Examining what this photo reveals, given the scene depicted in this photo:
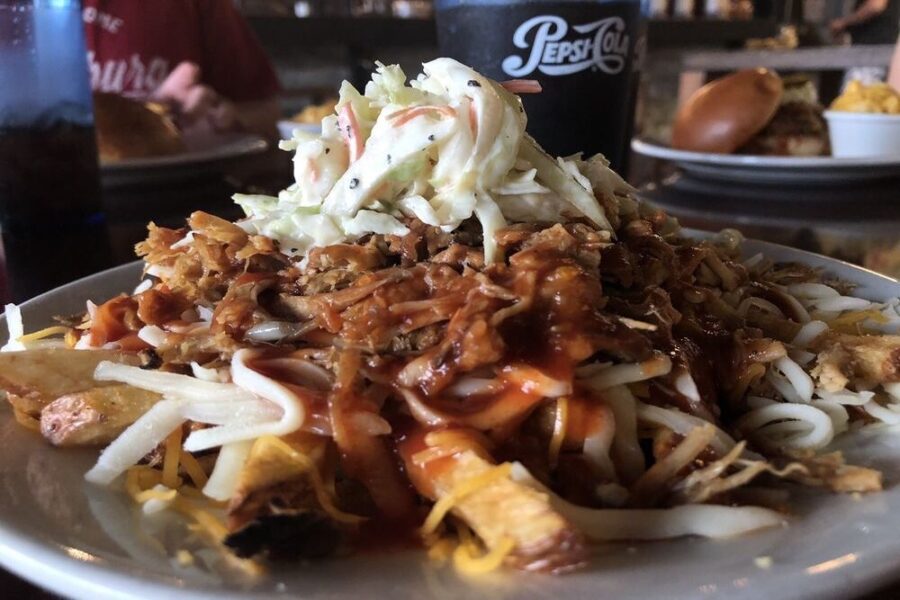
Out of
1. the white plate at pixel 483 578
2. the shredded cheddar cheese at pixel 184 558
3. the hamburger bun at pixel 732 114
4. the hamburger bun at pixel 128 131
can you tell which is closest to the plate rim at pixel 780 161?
the hamburger bun at pixel 732 114

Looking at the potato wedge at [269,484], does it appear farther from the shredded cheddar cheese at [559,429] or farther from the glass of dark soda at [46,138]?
the glass of dark soda at [46,138]

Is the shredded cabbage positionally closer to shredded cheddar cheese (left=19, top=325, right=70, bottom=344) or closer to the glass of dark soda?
shredded cheddar cheese (left=19, top=325, right=70, bottom=344)

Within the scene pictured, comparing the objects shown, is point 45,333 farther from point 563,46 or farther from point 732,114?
point 732,114

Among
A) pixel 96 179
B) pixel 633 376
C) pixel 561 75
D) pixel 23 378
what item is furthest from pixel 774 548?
pixel 96 179

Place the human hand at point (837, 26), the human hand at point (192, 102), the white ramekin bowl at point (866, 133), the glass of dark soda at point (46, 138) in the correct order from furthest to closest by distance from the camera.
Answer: the human hand at point (837, 26) < the human hand at point (192, 102) < the white ramekin bowl at point (866, 133) < the glass of dark soda at point (46, 138)

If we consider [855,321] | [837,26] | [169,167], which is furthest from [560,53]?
[837,26]

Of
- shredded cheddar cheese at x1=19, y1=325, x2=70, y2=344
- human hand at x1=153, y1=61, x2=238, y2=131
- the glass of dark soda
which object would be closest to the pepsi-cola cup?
the glass of dark soda
